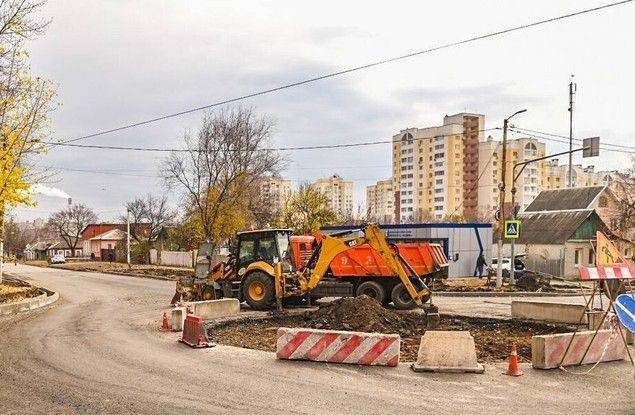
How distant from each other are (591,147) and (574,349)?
15.4 m

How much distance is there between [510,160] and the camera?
111250mm

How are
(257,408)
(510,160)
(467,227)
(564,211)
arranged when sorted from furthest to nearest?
(510,160) → (564,211) → (467,227) → (257,408)

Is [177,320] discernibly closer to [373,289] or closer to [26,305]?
[373,289]

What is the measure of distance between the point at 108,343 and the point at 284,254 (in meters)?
7.62

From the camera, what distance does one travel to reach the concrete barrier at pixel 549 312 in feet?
51.5

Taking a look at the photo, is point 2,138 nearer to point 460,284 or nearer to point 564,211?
point 460,284

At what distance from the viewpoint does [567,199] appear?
50562 mm

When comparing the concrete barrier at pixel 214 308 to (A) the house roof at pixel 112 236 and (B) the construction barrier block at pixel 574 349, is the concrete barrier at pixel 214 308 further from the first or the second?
(A) the house roof at pixel 112 236

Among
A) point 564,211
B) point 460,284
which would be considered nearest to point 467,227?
point 460,284

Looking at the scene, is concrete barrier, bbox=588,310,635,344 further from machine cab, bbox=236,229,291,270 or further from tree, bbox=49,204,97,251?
tree, bbox=49,204,97,251

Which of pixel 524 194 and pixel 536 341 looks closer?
pixel 536 341

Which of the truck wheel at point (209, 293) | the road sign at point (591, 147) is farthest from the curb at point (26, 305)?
the road sign at point (591, 147)

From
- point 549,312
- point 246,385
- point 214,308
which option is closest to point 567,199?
point 549,312

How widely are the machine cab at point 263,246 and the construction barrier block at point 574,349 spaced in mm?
10340
